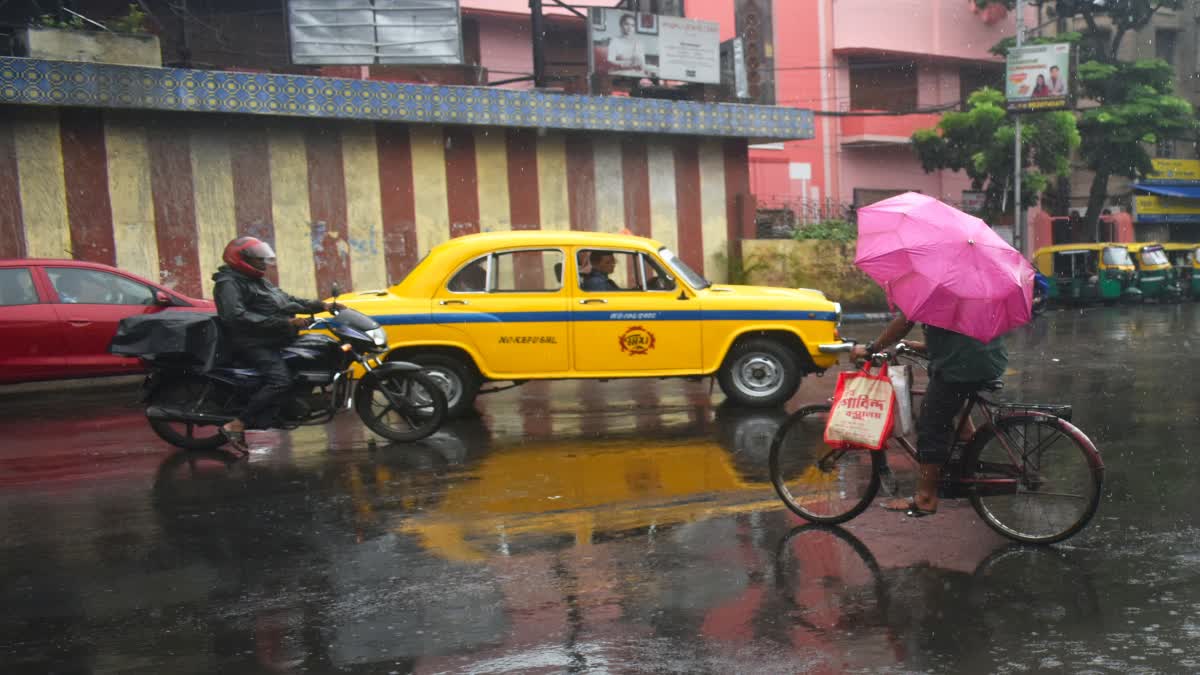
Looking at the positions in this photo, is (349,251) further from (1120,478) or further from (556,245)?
(1120,478)

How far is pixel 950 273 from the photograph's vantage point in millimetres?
5305

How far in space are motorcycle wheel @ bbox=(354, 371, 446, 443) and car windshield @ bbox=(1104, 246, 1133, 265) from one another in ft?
81.1

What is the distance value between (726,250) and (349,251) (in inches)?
314

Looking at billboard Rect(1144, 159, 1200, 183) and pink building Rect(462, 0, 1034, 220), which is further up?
pink building Rect(462, 0, 1034, 220)

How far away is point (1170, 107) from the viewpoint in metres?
33.9

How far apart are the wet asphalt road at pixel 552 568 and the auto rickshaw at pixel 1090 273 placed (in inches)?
849

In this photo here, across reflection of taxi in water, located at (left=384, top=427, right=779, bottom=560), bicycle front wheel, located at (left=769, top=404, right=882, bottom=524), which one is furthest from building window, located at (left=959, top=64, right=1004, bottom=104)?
bicycle front wheel, located at (left=769, top=404, right=882, bottom=524)

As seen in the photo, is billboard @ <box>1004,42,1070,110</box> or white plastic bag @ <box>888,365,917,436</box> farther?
billboard @ <box>1004,42,1070,110</box>

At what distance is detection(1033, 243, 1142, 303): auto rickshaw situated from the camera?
2900cm

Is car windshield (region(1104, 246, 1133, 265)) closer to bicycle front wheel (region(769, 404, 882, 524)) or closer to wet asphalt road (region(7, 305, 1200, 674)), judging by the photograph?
wet asphalt road (region(7, 305, 1200, 674))

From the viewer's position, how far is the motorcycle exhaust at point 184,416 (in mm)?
8617

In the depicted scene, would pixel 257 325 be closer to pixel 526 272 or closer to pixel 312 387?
pixel 312 387

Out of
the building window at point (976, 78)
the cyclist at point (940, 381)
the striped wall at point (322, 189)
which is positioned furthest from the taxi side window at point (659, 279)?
the building window at point (976, 78)

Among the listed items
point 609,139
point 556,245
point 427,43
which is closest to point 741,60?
point 609,139
